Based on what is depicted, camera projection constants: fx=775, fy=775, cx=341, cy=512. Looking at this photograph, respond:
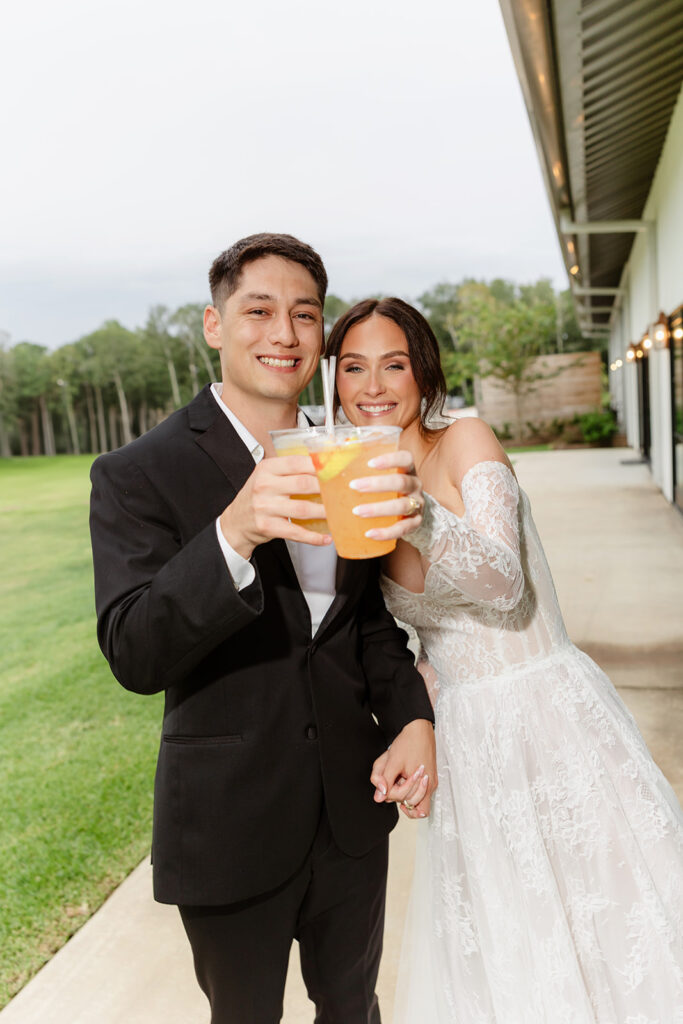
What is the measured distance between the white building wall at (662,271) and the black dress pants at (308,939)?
25.2 ft

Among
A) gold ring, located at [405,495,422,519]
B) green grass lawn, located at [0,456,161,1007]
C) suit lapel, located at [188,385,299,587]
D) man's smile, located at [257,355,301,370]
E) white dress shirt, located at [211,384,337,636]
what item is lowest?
green grass lawn, located at [0,456,161,1007]

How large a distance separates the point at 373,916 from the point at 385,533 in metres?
1.03

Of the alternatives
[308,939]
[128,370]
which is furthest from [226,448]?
[128,370]

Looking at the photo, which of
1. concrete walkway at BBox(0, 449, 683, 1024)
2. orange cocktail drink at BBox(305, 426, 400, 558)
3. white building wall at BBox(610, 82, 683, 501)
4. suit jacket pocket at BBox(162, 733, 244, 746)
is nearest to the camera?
orange cocktail drink at BBox(305, 426, 400, 558)

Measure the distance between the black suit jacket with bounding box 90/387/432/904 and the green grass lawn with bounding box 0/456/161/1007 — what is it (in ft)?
5.36

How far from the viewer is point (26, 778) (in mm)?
4434

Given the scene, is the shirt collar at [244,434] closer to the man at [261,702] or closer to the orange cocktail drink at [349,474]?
the man at [261,702]

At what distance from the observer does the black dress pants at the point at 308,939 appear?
1.44 metres

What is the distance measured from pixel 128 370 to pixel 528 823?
40685mm

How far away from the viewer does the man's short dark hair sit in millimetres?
1472

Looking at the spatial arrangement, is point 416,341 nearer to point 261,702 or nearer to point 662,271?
point 261,702

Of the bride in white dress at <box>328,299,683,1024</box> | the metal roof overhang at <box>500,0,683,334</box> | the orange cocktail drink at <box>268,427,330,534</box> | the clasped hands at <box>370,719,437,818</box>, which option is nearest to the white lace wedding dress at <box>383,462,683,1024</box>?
the bride in white dress at <box>328,299,683,1024</box>

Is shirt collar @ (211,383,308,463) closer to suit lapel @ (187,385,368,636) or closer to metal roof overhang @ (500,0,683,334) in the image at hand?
suit lapel @ (187,385,368,636)

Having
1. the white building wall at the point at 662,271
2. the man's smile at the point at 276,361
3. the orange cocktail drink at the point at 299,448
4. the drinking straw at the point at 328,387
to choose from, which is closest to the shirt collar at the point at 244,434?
the man's smile at the point at 276,361
